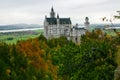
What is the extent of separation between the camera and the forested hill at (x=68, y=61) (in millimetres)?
15398

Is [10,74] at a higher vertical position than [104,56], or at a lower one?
lower

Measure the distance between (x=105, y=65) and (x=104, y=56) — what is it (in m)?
0.43

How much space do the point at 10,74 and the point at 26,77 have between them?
3.18 m

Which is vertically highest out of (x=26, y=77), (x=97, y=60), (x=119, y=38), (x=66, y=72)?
(x=119, y=38)

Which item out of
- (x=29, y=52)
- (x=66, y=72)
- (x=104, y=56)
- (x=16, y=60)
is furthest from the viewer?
(x=29, y=52)

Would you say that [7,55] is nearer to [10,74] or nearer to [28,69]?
[28,69]

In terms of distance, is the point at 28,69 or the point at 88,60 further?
the point at 28,69

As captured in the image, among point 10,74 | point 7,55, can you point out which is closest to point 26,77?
point 10,74

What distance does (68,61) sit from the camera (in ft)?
92.7

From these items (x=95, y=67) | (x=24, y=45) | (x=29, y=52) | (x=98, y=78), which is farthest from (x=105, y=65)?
(x=24, y=45)

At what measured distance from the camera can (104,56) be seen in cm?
1611

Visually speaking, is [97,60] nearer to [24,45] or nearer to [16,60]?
[16,60]

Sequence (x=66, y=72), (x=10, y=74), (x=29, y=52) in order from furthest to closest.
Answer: (x=29, y=52) → (x=10, y=74) → (x=66, y=72)

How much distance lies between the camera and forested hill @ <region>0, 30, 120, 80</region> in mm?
15398
